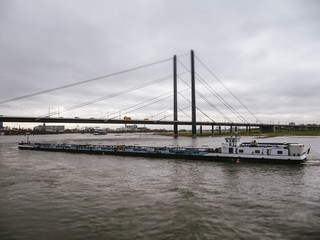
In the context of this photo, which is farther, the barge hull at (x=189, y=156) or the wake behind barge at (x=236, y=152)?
the barge hull at (x=189, y=156)

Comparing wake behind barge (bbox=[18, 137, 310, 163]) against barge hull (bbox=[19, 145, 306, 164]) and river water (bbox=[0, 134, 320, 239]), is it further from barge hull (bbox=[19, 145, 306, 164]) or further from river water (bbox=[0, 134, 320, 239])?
river water (bbox=[0, 134, 320, 239])

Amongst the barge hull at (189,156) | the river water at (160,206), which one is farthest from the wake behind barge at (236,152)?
the river water at (160,206)

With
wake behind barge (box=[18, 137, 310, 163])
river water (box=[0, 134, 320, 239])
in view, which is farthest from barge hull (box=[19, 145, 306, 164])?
river water (box=[0, 134, 320, 239])

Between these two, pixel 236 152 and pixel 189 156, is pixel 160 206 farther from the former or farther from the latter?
pixel 189 156

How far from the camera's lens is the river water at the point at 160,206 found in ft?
45.3

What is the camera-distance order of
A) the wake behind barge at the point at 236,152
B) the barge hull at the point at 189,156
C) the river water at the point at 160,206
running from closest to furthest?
the river water at the point at 160,206, the wake behind barge at the point at 236,152, the barge hull at the point at 189,156

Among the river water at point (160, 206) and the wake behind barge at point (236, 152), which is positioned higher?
the wake behind barge at point (236, 152)

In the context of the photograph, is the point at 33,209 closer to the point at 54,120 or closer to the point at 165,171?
the point at 165,171

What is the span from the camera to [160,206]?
1800 cm

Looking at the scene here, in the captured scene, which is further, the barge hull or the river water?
the barge hull

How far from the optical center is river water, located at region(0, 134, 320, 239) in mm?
13805

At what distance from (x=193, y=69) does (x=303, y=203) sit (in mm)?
113835

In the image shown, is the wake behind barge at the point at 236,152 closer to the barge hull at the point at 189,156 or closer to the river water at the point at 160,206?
the barge hull at the point at 189,156

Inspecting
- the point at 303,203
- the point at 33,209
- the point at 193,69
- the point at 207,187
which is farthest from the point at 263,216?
the point at 193,69
